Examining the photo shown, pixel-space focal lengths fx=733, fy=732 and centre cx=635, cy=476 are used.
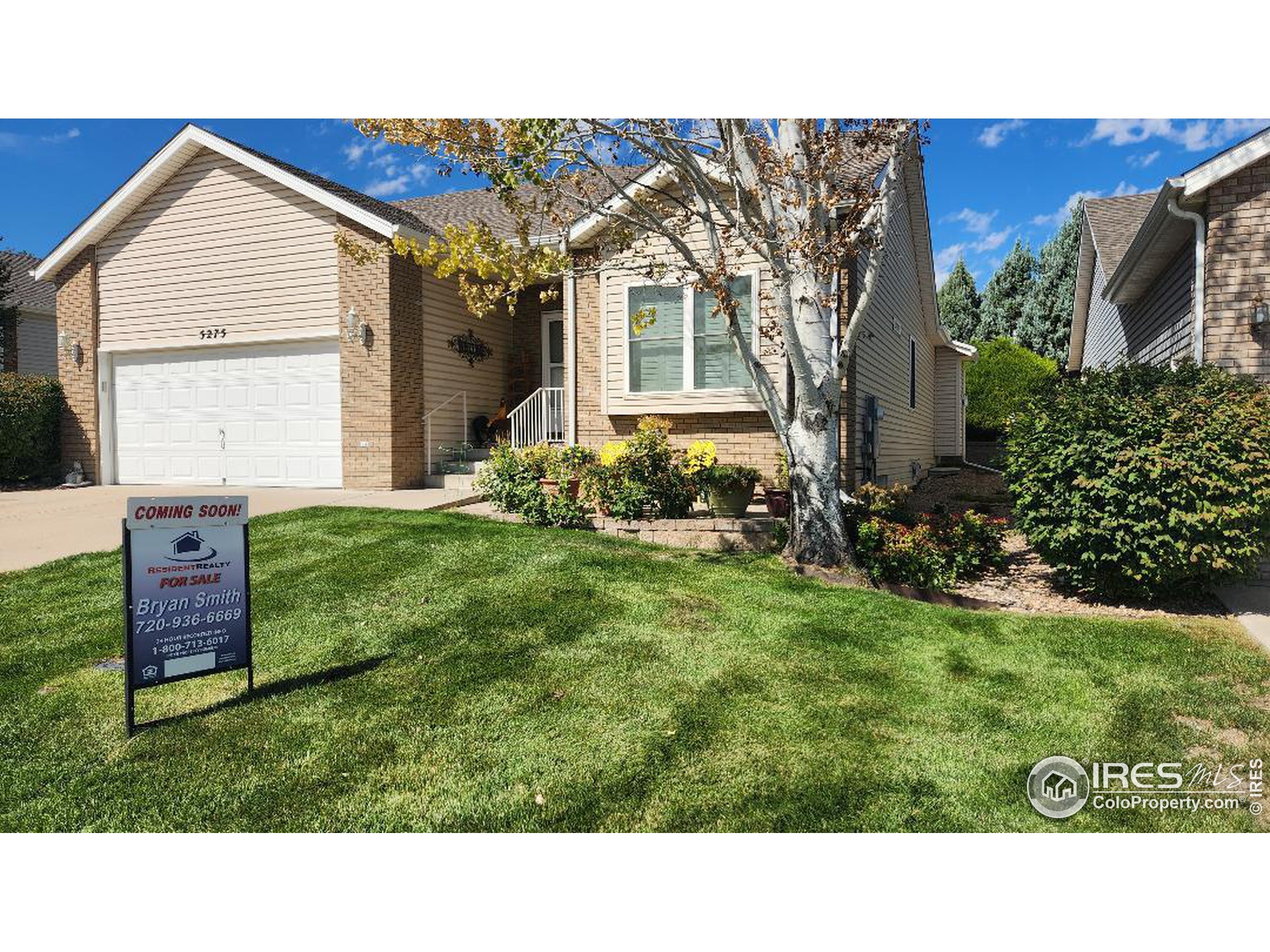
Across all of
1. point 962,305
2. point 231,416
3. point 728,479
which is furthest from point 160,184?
point 962,305

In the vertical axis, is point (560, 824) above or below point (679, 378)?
below

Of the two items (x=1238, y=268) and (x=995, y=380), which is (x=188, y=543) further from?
(x=995, y=380)

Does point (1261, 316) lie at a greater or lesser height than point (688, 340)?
lesser

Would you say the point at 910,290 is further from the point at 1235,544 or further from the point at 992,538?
the point at 1235,544

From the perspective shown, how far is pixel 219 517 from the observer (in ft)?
13.0

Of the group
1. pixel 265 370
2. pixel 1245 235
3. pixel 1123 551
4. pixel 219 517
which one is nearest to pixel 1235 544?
pixel 1123 551

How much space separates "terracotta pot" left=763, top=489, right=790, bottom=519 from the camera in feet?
28.3

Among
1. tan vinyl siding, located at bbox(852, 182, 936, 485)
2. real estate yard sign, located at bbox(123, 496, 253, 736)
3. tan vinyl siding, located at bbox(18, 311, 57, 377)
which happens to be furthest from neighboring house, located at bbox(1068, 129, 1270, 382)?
tan vinyl siding, located at bbox(18, 311, 57, 377)

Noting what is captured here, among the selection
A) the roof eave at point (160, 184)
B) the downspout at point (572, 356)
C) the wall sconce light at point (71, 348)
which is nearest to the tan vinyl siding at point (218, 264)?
the roof eave at point (160, 184)

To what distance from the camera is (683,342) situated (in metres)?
10.2

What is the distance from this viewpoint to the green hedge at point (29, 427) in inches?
517

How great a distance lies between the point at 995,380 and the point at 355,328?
22915mm

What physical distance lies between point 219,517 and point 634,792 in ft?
8.66

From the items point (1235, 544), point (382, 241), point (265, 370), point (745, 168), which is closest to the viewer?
point (1235, 544)
